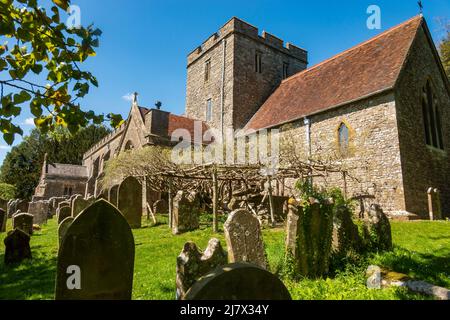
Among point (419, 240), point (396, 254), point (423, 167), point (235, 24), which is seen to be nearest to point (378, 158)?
point (423, 167)

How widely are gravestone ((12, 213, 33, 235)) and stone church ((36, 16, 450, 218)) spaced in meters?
10.4

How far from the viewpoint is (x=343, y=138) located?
1529 cm

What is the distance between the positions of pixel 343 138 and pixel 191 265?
520 inches

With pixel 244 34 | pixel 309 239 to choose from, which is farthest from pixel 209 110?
pixel 309 239

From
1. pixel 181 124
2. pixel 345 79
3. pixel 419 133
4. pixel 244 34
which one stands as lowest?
pixel 419 133

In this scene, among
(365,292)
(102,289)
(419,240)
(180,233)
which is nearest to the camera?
(102,289)

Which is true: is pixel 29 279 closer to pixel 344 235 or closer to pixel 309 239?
pixel 309 239

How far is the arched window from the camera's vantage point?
15.1 metres

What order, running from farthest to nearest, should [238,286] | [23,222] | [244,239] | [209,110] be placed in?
[209,110] < [23,222] < [244,239] < [238,286]

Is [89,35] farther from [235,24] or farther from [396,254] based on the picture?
[235,24]

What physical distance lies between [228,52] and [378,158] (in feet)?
49.2

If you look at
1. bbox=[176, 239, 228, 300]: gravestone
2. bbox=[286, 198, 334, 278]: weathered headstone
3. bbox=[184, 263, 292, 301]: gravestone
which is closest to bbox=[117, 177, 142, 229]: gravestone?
bbox=[286, 198, 334, 278]: weathered headstone

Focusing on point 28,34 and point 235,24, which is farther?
point 235,24
